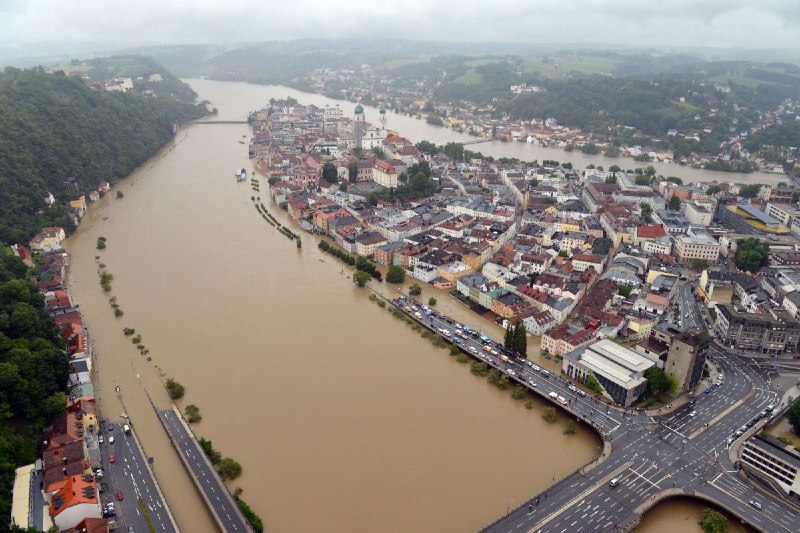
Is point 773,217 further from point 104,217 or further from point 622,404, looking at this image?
point 104,217

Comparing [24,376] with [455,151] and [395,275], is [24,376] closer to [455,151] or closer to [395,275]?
[395,275]

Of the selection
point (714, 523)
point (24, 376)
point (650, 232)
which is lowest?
point (714, 523)

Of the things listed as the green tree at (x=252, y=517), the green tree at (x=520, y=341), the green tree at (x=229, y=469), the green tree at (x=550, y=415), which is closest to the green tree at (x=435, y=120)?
the green tree at (x=520, y=341)

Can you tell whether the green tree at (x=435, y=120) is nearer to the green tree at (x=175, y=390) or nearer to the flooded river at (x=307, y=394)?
the flooded river at (x=307, y=394)

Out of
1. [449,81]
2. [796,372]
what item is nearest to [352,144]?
[796,372]

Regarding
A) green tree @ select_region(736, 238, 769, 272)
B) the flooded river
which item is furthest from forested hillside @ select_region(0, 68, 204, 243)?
green tree @ select_region(736, 238, 769, 272)

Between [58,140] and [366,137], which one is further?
[366,137]

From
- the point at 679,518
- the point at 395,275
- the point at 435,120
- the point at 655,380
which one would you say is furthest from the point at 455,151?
the point at 679,518
